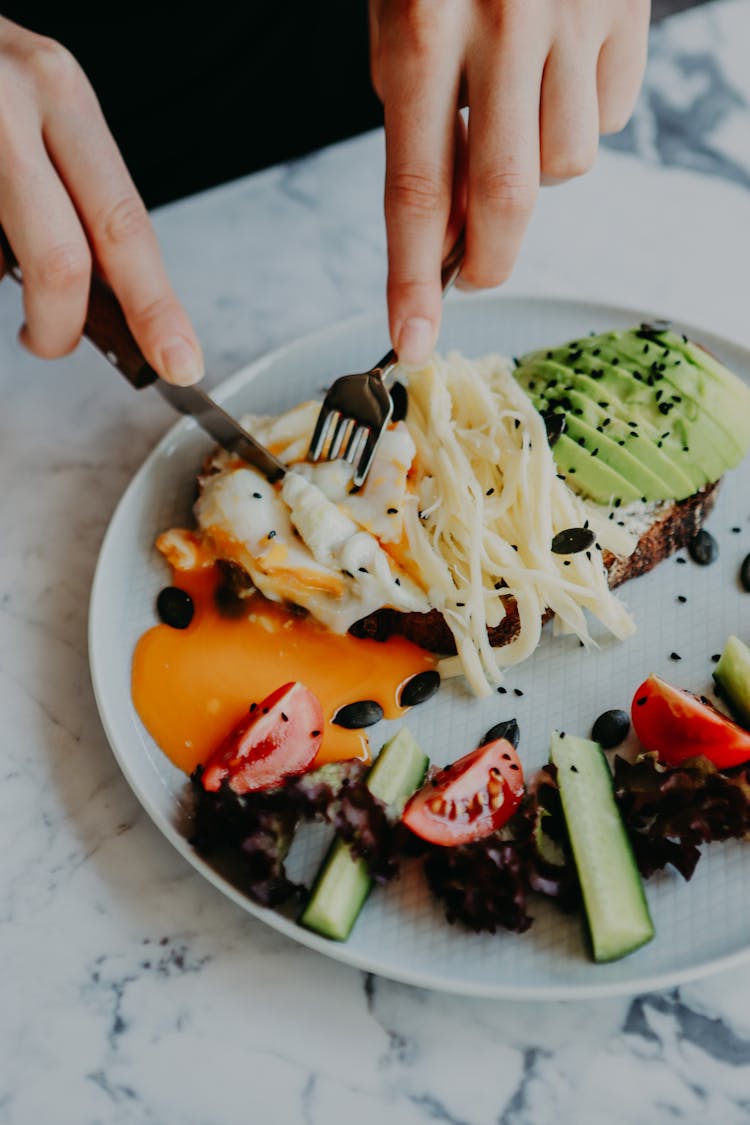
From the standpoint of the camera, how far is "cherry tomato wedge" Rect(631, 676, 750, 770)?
2.79m

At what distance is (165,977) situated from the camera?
8.83 feet

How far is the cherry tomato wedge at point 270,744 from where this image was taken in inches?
111

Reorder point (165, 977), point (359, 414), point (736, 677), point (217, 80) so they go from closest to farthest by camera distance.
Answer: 1. point (165, 977)
2. point (736, 677)
3. point (359, 414)
4. point (217, 80)

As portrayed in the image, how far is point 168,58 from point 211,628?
2.29 m

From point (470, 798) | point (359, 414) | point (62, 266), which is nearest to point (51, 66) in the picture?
point (62, 266)

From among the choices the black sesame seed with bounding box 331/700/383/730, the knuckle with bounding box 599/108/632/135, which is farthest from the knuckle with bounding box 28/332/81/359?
the knuckle with bounding box 599/108/632/135

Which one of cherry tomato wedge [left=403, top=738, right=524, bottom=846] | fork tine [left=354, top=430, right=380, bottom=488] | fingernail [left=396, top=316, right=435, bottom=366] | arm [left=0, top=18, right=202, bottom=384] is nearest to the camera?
cherry tomato wedge [left=403, top=738, right=524, bottom=846]

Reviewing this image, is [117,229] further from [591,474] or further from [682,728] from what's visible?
[682,728]

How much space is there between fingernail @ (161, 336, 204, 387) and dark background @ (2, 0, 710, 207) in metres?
1.55

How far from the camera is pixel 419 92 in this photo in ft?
9.11

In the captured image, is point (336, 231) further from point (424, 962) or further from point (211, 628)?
point (424, 962)

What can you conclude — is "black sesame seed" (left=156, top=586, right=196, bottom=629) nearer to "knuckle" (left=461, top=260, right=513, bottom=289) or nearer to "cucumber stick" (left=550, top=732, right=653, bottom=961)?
"cucumber stick" (left=550, top=732, right=653, bottom=961)

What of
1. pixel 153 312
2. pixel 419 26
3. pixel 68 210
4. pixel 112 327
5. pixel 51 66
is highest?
pixel 419 26

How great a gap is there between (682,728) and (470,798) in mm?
627
